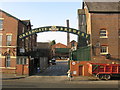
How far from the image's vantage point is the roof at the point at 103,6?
22938 mm

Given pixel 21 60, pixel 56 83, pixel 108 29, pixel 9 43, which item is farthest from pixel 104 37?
pixel 9 43

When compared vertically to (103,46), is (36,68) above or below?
below

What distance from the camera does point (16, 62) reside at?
891 inches

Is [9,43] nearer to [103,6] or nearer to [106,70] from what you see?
[106,70]

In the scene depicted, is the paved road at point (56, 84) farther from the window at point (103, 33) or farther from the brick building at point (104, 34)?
the window at point (103, 33)

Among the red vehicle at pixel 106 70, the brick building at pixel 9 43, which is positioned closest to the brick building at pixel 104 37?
the red vehicle at pixel 106 70

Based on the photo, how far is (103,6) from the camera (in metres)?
24.1

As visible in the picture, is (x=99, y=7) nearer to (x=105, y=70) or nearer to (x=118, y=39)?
(x=118, y=39)

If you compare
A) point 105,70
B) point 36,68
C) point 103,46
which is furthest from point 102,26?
point 36,68

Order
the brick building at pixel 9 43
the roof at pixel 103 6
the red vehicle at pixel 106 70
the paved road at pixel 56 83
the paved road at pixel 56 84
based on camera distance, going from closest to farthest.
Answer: the paved road at pixel 56 84, the paved road at pixel 56 83, the red vehicle at pixel 106 70, the roof at pixel 103 6, the brick building at pixel 9 43

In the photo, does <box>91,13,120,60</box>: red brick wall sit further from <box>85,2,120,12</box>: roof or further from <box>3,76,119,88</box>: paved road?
<box>3,76,119,88</box>: paved road

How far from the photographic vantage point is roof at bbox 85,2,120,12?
2294cm

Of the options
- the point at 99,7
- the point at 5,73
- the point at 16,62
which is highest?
the point at 99,7

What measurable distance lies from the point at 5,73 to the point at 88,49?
14794 mm
